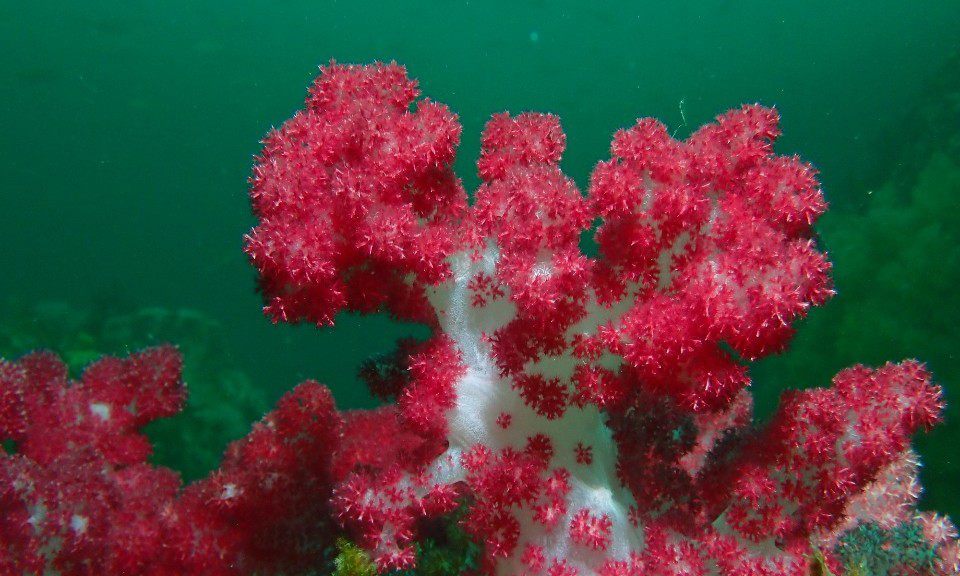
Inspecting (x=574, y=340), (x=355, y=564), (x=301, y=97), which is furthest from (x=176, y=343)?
(x=301, y=97)

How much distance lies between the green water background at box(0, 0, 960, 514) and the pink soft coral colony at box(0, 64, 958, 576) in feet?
20.6

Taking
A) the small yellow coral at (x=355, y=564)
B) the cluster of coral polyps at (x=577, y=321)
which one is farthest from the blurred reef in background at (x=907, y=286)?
the small yellow coral at (x=355, y=564)

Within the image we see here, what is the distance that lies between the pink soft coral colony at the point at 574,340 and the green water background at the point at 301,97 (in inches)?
248

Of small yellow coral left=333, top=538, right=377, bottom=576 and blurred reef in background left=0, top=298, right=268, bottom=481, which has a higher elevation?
blurred reef in background left=0, top=298, right=268, bottom=481

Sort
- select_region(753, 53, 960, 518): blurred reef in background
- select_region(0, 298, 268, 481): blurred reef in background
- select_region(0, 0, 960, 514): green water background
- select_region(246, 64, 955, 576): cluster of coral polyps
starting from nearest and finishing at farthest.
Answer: select_region(246, 64, 955, 576): cluster of coral polyps → select_region(753, 53, 960, 518): blurred reef in background → select_region(0, 298, 268, 481): blurred reef in background → select_region(0, 0, 960, 514): green water background

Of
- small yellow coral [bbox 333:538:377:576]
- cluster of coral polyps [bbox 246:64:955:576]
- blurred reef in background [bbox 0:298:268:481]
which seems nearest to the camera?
cluster of coral polyps [bbox 246:64:955:576]

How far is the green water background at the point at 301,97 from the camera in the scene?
13.8 m

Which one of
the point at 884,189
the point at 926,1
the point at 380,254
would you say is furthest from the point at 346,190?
the point at 926,1

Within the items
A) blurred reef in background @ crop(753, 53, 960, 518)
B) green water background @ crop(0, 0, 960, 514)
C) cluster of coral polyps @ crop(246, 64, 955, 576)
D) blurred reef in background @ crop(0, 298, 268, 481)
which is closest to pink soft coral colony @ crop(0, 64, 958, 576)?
cluster of coral polyps @ crop(246, 64, 955, 576)

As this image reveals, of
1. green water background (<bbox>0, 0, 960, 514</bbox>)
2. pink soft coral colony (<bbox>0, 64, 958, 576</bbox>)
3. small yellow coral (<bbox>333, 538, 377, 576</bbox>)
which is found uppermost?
green water background (<bbox>0, 0, 960, 514</bbox>)

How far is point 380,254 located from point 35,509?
8.10 ft

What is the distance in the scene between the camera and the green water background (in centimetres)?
1376

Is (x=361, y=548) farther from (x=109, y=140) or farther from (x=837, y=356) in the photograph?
(x=109, y=140)

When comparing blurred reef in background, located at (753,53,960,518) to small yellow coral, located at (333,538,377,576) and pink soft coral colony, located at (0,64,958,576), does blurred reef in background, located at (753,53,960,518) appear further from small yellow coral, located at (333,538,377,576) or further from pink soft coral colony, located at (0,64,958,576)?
small yellow coral, located at (333,538,377,576)
